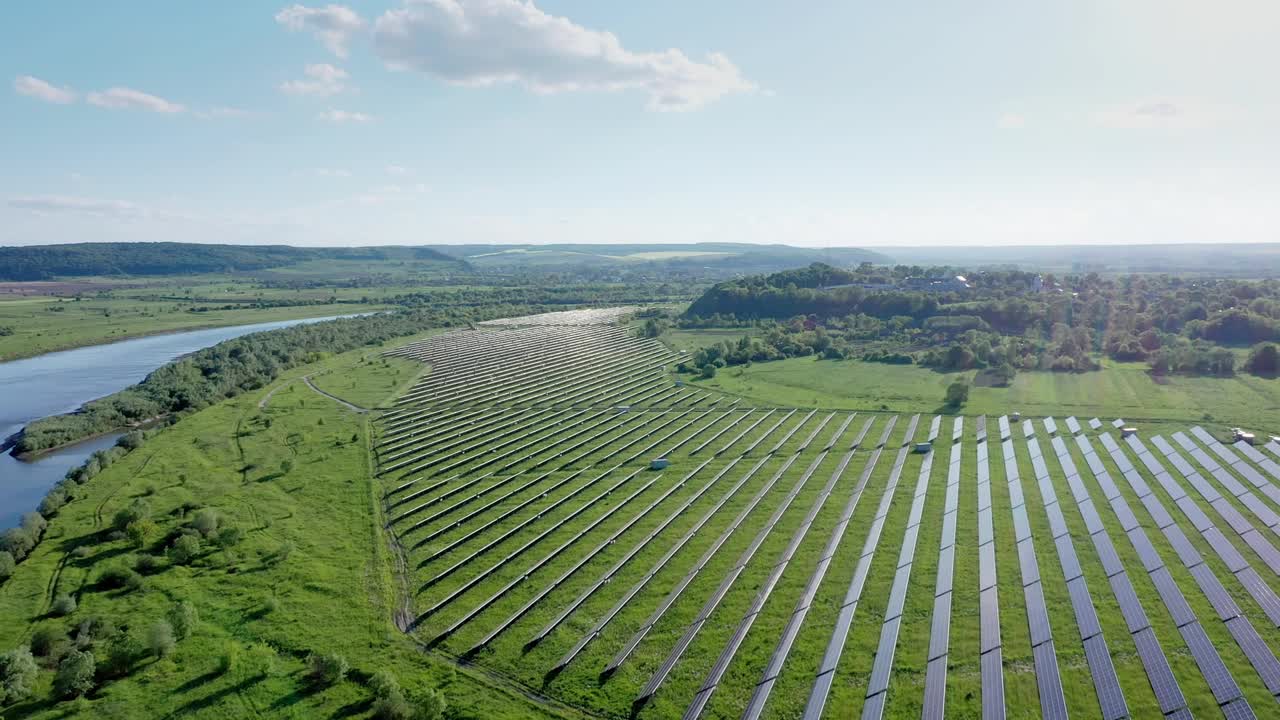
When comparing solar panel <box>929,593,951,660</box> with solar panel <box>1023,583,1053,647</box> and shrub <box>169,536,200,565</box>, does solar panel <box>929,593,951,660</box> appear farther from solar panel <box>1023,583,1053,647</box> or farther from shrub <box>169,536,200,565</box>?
shrub <box>169,536,200,565</box>

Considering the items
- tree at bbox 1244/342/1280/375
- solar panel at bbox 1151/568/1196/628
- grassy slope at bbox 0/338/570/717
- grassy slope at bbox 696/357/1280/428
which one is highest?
tree at bbox 1244/342/1280/375

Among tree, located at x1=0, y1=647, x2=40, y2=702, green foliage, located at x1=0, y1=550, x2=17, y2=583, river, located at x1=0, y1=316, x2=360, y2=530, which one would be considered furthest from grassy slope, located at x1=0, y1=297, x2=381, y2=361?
tree, located at x1=0, y1=647, x2=40, y2=702

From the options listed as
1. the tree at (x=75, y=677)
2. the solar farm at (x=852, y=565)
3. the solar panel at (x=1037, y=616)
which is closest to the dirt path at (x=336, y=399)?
the solar farm at (x=852, y=565)

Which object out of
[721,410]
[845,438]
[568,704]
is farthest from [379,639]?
[721,410]

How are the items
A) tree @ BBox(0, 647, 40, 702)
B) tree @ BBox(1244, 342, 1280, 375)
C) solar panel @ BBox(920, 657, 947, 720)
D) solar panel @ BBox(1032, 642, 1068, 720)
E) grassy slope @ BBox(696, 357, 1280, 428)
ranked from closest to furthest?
solar panel @ BBox(1032, 642, 1068, 720)
solar panel @ BBox(920, 657, 947, 720)
tree @ BBox(0, 647, 40, 702)
grassy slope @ BBox(696, 357, 1280, 428)
tree @ BBox(1244, 342, 1280, 375)

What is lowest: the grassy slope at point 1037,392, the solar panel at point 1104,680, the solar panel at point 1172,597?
the solar panel at point 1104,680

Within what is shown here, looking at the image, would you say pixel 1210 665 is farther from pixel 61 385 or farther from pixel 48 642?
pixel 61 385

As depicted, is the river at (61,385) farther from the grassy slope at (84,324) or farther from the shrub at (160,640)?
the shrub at (160,640)
